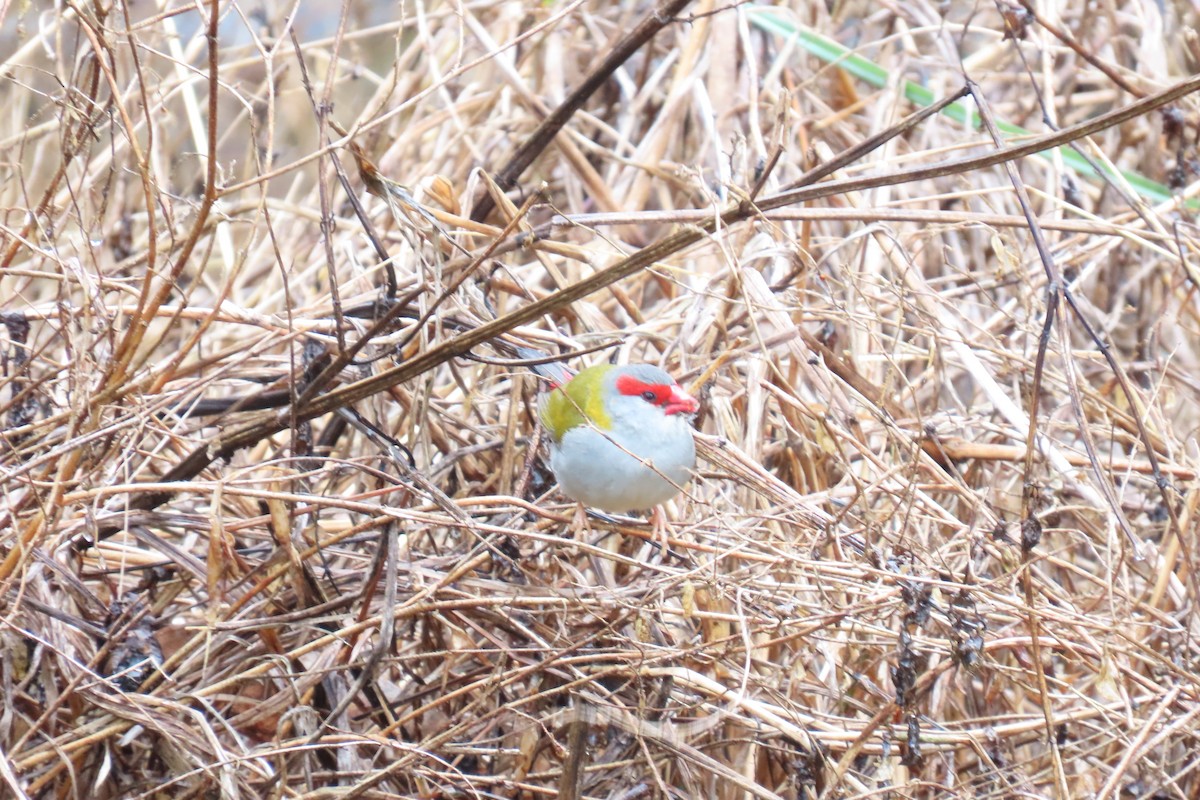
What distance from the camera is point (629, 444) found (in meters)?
3.25

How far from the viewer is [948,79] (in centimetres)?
509

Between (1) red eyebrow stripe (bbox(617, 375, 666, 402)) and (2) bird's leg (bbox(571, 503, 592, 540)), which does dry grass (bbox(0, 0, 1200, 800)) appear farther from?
(1) red eyebrow stripe (bbox(617, 375, 666, 402))

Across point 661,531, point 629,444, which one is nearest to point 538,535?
point 661,531

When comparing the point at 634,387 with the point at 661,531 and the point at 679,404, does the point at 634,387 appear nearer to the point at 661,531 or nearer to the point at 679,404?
the point at 679,404

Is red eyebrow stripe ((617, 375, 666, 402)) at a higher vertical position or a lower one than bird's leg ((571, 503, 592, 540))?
higher

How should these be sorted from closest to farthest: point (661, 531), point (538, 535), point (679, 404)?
1. point (538, 535)
2. point (661, 531)
3. point (679, 404)

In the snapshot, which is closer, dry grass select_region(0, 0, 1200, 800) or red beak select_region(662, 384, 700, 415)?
dry grass select_region(0, 0, 1200, 800)

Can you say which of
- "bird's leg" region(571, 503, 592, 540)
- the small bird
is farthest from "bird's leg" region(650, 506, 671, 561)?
"bird's leg" region(571, 503, 592, 540)

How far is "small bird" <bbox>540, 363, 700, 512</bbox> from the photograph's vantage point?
309cm

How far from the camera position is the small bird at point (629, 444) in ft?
10.2

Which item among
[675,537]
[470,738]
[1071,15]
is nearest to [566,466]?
[675,537]

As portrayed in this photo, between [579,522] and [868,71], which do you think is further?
[868,71]

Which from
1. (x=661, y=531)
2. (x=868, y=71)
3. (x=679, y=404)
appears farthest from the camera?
(x=868, y=71)

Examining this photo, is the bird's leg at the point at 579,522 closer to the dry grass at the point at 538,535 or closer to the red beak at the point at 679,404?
the dry grass at the point at 538,535
